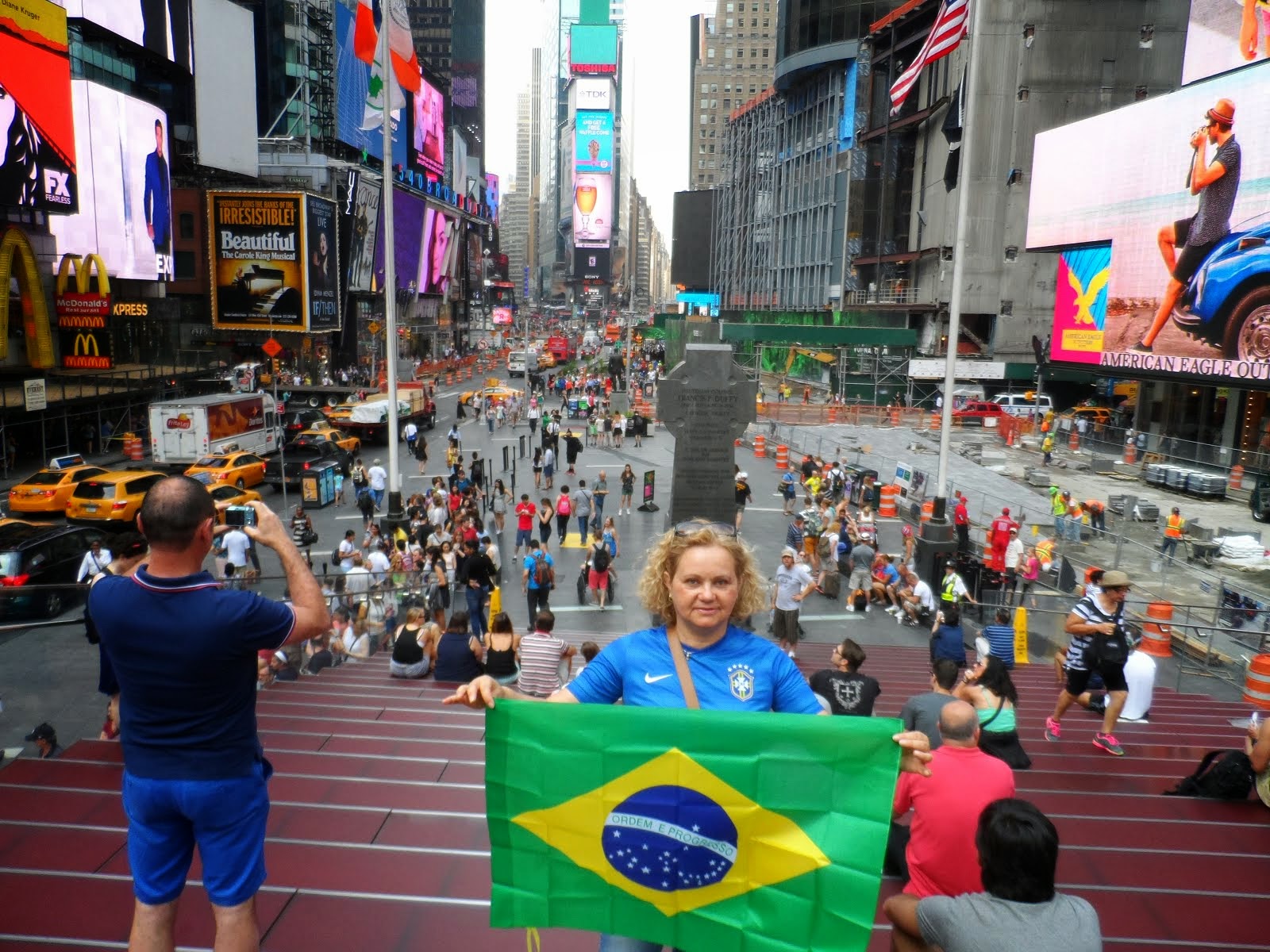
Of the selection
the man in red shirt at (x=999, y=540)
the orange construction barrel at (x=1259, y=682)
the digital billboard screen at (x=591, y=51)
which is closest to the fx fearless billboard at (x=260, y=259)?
the man in red shirt at (x=999, y=540)

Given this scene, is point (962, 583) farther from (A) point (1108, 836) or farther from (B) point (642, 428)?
(B) point (642, 428)

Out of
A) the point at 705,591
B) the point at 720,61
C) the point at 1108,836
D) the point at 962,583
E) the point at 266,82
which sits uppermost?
the point at 720,61

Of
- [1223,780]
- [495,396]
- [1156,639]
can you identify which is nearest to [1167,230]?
[1156,639]

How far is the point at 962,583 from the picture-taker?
14.5m

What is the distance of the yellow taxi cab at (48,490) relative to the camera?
2144 cm

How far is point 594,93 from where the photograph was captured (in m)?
183

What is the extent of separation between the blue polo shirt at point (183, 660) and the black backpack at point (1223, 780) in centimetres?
559

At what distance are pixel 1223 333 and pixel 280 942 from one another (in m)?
36.1

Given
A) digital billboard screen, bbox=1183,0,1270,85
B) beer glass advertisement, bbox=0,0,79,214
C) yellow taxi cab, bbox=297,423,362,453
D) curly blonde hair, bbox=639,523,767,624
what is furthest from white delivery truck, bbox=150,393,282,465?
digital billboard screen, bbox=1183,0,1270,85

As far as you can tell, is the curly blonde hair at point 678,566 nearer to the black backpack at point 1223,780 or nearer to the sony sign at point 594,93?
the black backpack at point 1223,780

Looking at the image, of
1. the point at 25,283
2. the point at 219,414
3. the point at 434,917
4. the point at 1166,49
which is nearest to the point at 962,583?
the point at 434,917

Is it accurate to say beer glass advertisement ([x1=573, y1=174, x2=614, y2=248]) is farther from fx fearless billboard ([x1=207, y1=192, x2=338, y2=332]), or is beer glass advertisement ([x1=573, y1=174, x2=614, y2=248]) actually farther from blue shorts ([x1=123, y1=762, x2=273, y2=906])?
A: blue shorts ([x1=123, y1=762, x2=273, y2=906])

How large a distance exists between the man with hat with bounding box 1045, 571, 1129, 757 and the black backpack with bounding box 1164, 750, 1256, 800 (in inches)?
41.9

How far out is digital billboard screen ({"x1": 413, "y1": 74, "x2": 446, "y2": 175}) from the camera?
73.4m
